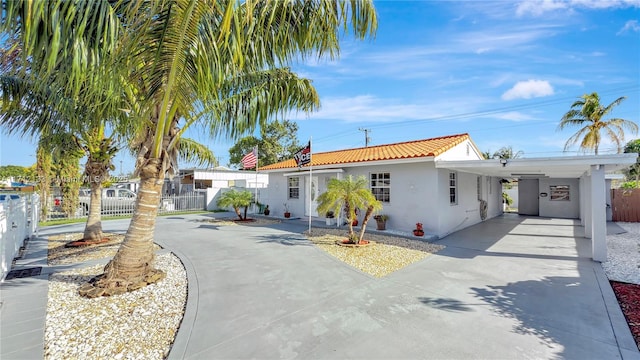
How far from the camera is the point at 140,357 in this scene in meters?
3.22

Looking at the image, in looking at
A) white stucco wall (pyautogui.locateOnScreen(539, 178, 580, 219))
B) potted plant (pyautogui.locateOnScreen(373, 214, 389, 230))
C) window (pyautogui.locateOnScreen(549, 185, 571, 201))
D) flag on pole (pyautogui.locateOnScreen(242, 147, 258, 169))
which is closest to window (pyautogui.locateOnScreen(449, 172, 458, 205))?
potted plant (pyautogui.locateOnScreen(373, 214, 389, 230))

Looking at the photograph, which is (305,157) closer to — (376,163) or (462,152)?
(376,163)

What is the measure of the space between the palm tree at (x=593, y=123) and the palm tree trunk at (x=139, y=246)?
26.6 m

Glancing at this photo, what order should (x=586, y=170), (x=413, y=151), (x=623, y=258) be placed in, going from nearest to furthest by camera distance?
1. (x=623, y=258)
2. (x=586, y=170)
3. (x=413, y=151)

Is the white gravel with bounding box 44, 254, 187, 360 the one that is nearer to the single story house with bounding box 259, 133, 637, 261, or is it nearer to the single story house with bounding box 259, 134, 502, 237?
the single story house with bounding box 259, 133, 637, 261

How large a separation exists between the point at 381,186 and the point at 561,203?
1415cm

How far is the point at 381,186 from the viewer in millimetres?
12664

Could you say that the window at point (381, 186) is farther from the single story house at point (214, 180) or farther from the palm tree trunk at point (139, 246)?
the single story house at point (214, 180)

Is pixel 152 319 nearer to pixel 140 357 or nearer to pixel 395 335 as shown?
pixel 140 357

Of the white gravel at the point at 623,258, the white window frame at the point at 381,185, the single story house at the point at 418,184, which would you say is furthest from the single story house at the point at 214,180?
the white gravel at the point at 623,258

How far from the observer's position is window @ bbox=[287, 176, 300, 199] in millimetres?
16531

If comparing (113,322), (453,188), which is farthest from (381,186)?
(113,322)

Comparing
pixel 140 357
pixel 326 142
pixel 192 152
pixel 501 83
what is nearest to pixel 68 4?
pixel 140 357

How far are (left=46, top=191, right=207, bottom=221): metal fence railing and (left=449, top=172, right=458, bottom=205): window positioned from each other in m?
15.3
